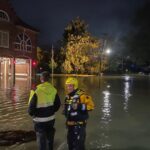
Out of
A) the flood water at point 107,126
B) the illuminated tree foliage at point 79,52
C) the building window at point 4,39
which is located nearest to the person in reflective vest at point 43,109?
the flood water at point 107,126

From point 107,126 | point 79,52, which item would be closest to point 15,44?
point 79,52

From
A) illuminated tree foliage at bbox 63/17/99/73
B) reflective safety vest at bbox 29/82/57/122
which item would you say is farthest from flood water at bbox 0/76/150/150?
illuminated tree foliage at bbox 63/17/99/73

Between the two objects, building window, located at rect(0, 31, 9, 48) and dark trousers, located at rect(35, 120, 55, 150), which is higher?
building window, located at rect(0, 31, 9, 48)

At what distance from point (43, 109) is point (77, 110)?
64 centimetres

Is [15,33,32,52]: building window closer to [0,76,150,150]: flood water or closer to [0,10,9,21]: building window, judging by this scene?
[0,10,9,21]: building window

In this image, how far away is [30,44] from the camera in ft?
Result: 168

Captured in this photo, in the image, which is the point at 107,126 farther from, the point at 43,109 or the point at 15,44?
the point at 15,44

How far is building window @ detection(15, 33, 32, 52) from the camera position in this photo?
160ft

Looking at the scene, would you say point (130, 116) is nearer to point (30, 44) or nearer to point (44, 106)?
point (44, 106)

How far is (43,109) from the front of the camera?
255 inches

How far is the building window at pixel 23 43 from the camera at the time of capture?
48.6 meters

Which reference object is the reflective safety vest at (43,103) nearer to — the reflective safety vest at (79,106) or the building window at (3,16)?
the reflective safety vest at (79,106)

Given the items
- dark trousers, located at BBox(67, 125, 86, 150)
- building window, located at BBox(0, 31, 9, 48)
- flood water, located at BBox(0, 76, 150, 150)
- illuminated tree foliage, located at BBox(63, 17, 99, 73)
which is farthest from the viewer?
illuminated tree foliage, located at BBox(63, 17, 99, 73)

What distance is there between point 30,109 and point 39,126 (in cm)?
38
